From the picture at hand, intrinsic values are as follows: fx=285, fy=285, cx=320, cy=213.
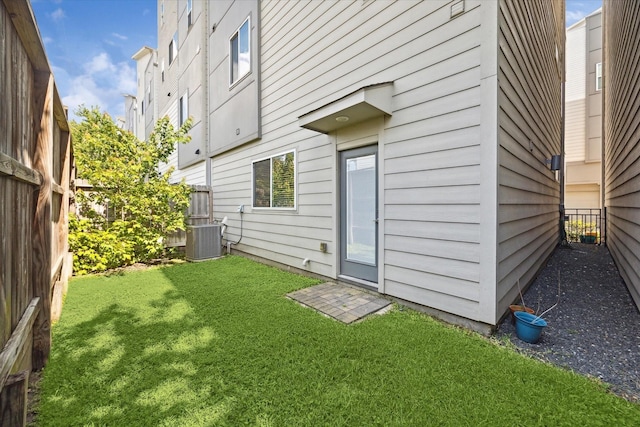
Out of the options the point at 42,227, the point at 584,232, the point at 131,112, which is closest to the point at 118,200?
the point at 42,227

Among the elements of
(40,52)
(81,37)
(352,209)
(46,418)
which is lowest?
(46,418)

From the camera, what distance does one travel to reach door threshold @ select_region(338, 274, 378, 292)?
3859mm

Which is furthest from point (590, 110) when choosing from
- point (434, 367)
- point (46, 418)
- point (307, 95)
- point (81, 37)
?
point (81, 37)

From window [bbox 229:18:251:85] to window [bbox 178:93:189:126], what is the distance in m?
3.58

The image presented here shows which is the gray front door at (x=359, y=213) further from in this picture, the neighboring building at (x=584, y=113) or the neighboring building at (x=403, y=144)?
the neighboring building at (x=584, y=113)

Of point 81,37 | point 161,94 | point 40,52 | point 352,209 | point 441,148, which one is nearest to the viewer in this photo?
point 40,52

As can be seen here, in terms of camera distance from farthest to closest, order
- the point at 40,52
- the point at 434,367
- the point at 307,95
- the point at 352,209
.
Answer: the point at 307,95, the point at 352,209, the point at 434,367, the point at 40,52

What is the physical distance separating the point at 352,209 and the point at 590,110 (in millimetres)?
13060

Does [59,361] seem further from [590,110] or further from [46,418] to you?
[590,110]

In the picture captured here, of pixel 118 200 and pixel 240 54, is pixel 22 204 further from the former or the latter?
pixel 240 54

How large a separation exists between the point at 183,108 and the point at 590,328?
Result: 38.7 ft

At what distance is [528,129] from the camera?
4.08m

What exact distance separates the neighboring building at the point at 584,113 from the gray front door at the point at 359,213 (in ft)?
40.7

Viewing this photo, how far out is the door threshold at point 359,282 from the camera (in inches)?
152
